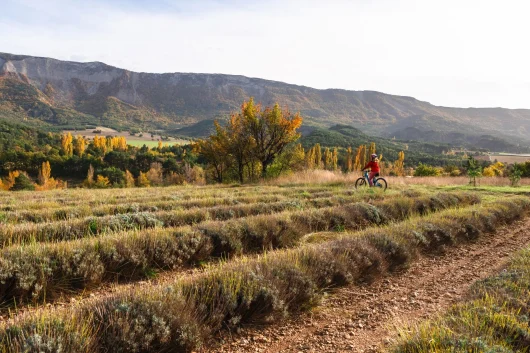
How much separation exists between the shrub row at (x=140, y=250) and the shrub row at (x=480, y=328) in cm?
439

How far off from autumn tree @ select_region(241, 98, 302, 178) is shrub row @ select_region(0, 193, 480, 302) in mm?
19931

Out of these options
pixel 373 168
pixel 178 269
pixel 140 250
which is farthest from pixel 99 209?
pixel 373 168

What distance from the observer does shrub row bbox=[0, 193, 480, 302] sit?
4.82m

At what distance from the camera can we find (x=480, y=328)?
3.50 meters

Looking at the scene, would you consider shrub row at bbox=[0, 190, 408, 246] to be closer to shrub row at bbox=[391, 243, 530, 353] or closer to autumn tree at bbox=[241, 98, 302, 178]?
shrub row at bbox=[391, 243, 530, 353]

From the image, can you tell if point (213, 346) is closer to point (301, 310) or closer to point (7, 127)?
point (301, 310)

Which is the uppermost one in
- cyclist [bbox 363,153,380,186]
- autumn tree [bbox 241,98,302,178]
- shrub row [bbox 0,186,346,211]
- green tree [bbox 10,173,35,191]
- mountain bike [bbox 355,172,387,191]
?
autumn tree [bbox 241,98,302,178]

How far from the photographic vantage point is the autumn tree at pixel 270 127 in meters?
29.2

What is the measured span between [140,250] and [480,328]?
5.45 m

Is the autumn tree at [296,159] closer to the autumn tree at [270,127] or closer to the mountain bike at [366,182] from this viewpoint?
the autumn tree at [270,127]

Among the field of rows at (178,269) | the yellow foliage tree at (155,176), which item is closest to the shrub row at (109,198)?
the field of rows at (178,269)

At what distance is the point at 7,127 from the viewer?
445ft

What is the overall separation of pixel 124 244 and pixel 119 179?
92.1 meters

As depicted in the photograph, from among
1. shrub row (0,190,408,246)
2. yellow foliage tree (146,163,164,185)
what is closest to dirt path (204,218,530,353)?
shrub row (0,190,408,246)
